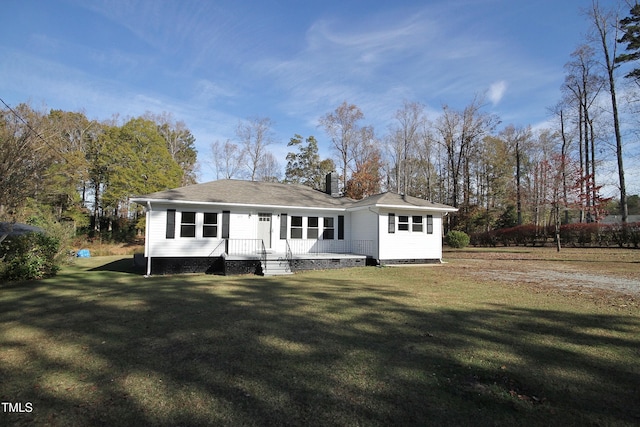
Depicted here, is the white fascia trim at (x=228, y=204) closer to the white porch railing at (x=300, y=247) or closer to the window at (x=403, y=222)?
the white porch railing at (x=300, y=247)

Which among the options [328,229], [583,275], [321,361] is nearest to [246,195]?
[328,229]

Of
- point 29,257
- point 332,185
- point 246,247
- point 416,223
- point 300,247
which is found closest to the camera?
point 29,257

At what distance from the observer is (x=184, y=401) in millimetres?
3035

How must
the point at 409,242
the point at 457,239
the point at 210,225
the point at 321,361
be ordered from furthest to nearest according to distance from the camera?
the point at 457,239 < the point at 409,242 < the point at 210,225 < the point at 321,361

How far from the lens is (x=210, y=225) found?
1317cm

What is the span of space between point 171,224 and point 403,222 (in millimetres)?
10412

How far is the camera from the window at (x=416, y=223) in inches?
608

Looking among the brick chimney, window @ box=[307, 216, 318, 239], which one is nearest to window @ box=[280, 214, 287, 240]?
window @ box=[307, 216, 318, 239]

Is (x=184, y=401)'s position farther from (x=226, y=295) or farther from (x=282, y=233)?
(x=282, y=233)

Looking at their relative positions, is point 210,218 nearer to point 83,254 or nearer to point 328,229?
point 328,229

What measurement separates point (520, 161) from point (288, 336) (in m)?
41.7

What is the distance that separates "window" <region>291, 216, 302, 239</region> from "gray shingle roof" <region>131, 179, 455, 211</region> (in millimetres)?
802

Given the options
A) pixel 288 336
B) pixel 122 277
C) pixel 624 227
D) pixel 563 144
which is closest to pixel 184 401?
pixel 288 336

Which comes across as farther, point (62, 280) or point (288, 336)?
point (62, 280)
